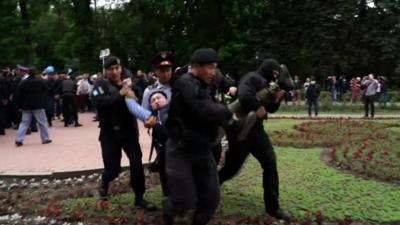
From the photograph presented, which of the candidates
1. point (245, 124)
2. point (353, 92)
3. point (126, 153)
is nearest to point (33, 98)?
point (126, 153)

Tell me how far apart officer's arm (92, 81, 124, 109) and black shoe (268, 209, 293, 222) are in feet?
7.63

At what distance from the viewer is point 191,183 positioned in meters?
5.40

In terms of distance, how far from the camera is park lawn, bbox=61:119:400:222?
708cm

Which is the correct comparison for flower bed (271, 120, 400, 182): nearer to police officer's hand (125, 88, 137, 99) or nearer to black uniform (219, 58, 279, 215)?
black uniform (219, 58, 279, 215)

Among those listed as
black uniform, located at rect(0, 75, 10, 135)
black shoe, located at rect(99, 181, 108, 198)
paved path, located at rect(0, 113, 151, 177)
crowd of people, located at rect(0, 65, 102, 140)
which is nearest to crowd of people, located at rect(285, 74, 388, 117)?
crowd of people, located at rect(0, 65, 102, 140)

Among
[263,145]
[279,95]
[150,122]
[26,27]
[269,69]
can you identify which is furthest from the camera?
[26,27]

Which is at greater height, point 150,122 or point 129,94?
point 129,94

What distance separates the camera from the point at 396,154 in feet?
37.0

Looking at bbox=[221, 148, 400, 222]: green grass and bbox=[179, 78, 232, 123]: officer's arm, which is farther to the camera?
bbox=[221, 148, 400, 222]: green grass

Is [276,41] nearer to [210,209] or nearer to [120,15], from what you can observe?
→ [120,15]

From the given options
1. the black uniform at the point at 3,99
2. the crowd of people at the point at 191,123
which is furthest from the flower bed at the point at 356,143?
the black uniform at the point at 3,99

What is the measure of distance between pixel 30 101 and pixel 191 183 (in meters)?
9.24

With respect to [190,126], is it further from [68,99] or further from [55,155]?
[68,99]

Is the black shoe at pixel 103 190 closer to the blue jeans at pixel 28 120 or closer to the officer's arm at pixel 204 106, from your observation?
the officer's arm at pixel 204 106
